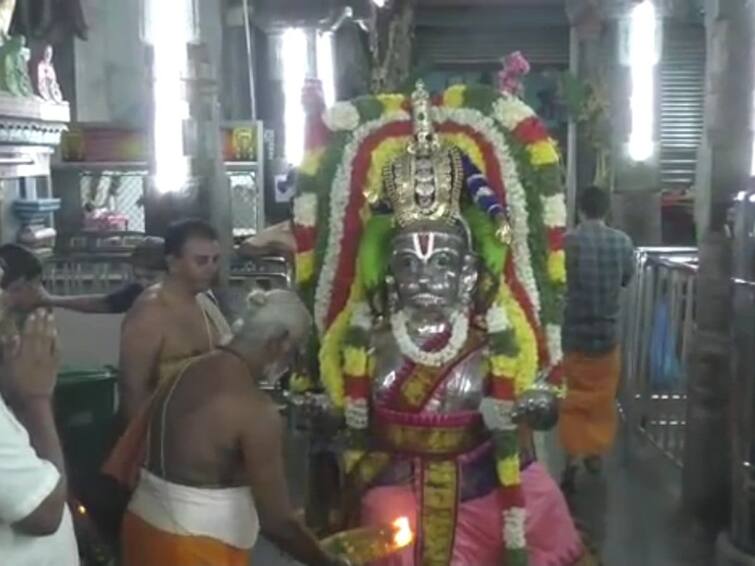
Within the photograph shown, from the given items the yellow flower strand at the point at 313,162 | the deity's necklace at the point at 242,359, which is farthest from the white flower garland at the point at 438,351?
the deity's necklace at the point at 242,359

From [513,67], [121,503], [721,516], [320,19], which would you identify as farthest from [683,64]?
[121,503]

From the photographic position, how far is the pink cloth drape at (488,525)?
387 centimetres

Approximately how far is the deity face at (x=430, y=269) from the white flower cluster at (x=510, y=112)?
0.43 metres

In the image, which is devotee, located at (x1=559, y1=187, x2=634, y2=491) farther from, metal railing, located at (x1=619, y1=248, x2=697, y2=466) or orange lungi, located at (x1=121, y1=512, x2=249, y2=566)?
orange lungi, located at (x1=121, y1=512, x2=249, y2=566)

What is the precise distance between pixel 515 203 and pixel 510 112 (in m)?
0.31

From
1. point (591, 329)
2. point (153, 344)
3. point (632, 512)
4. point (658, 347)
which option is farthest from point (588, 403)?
point (153, 344)

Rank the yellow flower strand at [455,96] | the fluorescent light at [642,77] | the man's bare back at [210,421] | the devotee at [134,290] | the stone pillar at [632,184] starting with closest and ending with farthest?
the man's bare back at [210,421] → the yellow flower strand at [455,96] → the devotee at [134,290] → the fluorescent light at [642,77] → the stone pillar at [632,184]

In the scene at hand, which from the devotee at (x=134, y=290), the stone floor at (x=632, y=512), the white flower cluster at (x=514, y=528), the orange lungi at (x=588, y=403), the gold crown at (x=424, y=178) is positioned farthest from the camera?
the orange lungi at (x=588, y=403)

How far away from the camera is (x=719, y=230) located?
5367 millimetres

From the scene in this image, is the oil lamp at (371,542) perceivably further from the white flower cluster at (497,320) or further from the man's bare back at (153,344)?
the man's bare back at (153,344)

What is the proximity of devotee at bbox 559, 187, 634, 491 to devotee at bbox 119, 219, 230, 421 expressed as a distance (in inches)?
102

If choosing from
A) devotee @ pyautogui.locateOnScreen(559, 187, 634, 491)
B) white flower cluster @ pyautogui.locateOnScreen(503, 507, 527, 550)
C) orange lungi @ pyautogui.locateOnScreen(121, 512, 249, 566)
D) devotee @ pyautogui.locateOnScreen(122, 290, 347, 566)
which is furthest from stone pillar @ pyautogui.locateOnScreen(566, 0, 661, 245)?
orange lungi @ pyautogui.locateOnScreen(121, 512, 249, 566)

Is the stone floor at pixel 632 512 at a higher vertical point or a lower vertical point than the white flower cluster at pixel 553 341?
lower

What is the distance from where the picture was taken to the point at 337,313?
13.6 feet
